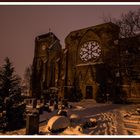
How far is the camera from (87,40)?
15898mm

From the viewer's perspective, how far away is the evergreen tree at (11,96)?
613 cm

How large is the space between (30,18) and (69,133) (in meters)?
3.19

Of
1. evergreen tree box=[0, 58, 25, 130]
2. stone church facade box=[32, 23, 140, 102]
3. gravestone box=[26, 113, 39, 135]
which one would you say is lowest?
gravestone box=[26, 113, 39, 135]

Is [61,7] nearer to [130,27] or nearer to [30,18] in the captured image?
[30,18]

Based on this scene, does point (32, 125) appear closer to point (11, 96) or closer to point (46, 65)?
point (11, 96)

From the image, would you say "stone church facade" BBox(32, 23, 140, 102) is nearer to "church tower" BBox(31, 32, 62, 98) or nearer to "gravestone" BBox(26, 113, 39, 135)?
"church tower" BBox(31, 32, 62, 98)

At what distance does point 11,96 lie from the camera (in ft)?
20.4

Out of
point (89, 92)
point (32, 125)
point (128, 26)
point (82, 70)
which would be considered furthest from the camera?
point (82, 70)

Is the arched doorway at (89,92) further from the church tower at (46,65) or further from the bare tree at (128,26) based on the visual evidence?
the bare tree at (128,26)

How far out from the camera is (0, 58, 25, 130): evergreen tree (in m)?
6.13

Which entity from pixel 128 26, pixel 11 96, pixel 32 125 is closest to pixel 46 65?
pixel 128 26

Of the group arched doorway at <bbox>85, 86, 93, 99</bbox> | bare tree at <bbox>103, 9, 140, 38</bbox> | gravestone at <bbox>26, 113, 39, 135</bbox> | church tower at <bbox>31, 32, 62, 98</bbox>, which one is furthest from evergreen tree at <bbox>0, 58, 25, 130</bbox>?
church tower at <bbox>31, 32, 62, 98</bbox>

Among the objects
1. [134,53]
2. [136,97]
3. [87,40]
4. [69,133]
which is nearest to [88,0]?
[69,133]

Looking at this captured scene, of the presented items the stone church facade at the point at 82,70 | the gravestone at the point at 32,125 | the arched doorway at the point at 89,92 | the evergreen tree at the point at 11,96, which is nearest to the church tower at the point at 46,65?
the stone church facade at the point at 82,70
